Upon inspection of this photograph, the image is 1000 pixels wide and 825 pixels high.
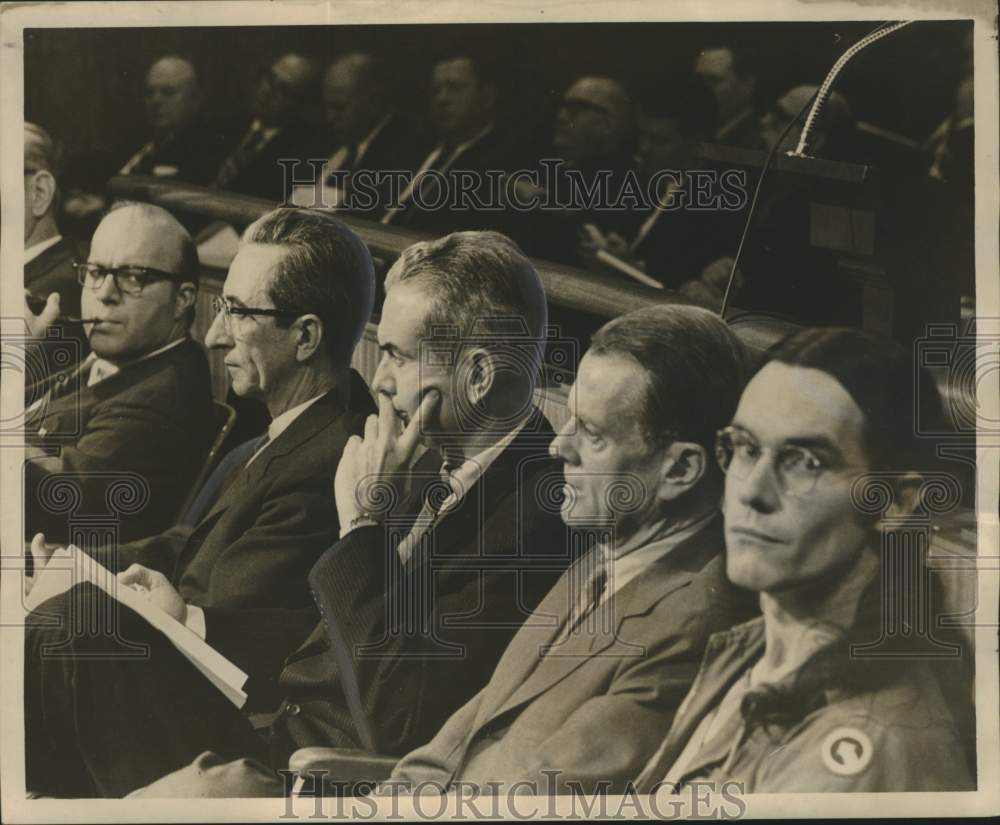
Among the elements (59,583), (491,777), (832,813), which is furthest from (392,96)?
(832,813)

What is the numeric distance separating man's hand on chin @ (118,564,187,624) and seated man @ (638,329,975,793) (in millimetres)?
1410

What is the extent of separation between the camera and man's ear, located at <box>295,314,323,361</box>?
365 cm

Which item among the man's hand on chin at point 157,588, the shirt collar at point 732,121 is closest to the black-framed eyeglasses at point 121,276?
the man's hand on chin at point 157,588

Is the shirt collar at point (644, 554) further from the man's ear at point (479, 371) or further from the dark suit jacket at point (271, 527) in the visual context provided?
the dark suit jacket at point (271, 527)

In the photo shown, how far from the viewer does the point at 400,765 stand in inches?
142

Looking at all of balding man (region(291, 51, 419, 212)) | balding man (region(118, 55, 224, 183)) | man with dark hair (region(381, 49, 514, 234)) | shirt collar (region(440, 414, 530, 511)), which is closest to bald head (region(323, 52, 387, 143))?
balding man (region(291, 51, 419, 212))

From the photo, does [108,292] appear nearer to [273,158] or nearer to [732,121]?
[273,158]

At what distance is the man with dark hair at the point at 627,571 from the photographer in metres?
3.53

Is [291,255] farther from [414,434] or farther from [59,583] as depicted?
[59,583]

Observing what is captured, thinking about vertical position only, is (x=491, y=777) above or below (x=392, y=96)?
below

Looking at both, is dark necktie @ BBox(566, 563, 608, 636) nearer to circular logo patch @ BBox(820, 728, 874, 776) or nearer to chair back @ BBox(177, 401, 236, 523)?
circular logo patch @ BBox(820, 728, 874, 776)

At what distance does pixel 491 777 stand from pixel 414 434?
99cm

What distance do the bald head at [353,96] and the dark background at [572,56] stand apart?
4cm

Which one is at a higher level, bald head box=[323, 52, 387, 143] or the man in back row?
bald head box=[323, 52, 387, 143]
